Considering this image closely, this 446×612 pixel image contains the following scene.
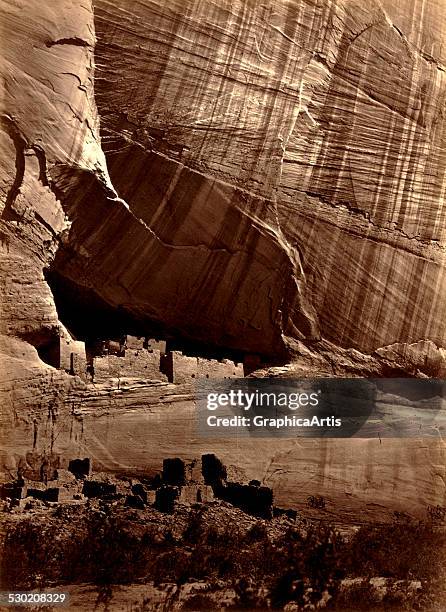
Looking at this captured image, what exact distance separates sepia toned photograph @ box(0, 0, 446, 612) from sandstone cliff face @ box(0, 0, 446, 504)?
0.02m

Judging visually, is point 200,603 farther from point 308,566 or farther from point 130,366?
point 130,366

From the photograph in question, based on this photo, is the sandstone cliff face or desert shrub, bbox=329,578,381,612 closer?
the sandstone cliff face

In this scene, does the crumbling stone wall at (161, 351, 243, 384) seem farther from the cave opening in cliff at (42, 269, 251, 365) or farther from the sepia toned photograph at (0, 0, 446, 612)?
the cave opening in cliff at (42, 269, 251, 365)

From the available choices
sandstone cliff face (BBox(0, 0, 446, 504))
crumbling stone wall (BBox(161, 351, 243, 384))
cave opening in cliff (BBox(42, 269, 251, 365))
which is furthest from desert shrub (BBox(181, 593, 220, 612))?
cave opening in cliff (BBox(42, 269, 251, 365))

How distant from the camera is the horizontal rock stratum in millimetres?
8398

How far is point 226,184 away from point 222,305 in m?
1.16

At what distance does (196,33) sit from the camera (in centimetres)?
880

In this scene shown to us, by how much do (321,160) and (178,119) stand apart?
1.42 meters

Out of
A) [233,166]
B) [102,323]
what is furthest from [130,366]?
[233,166]

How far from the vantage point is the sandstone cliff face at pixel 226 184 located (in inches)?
327

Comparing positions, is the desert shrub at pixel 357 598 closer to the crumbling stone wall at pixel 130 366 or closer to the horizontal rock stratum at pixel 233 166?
the horizontal rock stratum at pixel 233 166

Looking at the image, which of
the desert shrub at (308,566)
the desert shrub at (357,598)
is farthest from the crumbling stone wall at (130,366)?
the desert shrub at (357,598)

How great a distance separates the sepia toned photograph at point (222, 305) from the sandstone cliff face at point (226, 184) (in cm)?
2

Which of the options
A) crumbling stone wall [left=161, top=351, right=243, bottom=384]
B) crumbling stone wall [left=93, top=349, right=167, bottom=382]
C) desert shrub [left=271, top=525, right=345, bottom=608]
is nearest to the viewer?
desert shrub [left=271, top=525, right=345, bottom=608]
